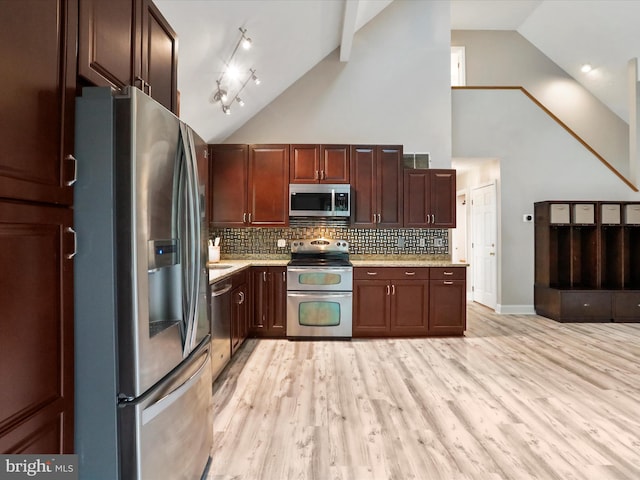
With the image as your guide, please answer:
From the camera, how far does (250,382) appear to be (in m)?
2.89

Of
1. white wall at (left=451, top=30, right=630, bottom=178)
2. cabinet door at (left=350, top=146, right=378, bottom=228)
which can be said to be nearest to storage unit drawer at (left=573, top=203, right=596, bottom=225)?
white wall at (left=451, top=30, right=630, bottom=178)

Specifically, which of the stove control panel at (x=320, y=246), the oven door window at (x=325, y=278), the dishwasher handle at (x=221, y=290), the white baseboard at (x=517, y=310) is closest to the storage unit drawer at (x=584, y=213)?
the white baseboard at (x=517, y=310)

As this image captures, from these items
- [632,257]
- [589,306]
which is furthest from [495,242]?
[632,257]

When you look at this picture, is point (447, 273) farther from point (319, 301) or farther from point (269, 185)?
point (269, 185)

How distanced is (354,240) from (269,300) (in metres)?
1.40

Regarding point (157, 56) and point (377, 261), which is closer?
point (157, 56)

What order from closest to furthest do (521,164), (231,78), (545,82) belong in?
(231,78) < (521,164) < (545,82)

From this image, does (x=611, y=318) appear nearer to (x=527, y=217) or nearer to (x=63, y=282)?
(x=527, y=217)

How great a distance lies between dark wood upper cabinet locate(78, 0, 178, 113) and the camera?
1123 millimetres

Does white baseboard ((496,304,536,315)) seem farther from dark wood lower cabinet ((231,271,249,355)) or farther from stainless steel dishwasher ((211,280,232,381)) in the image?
stainless steel dishwasher ((211,280,232,381))

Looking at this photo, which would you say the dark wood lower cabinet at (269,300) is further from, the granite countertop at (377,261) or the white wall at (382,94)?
the white wall at (382,94)

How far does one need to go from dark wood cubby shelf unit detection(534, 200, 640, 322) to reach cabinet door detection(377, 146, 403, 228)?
97.2 inches

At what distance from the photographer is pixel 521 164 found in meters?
5.37

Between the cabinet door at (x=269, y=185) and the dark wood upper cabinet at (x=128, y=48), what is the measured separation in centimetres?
244
